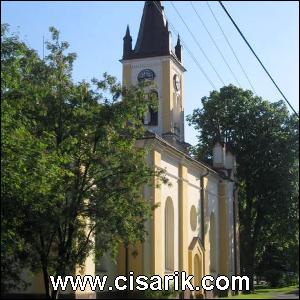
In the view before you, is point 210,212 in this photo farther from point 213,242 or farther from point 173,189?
point 173,189

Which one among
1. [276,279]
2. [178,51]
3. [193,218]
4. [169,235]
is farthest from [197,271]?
[178,51]

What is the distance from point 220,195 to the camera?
3834 cm

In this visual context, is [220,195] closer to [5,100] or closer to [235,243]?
[235,243]

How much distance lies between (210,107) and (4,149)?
32.6 m

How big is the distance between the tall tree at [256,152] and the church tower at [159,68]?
2573 mm

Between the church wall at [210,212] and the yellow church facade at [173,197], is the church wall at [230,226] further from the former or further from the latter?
the church wall at [210,212]

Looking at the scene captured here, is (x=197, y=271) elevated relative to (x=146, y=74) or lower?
lower

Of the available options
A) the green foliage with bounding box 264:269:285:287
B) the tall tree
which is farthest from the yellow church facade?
the green foliage with bounding box 264:269:285:287

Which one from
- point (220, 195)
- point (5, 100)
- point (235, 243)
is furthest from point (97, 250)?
point (235, 243)

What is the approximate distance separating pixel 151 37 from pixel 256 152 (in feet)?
41.2

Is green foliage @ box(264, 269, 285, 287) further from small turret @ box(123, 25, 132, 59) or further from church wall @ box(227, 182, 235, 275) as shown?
small turret @ box(123, 25, 132, 59)

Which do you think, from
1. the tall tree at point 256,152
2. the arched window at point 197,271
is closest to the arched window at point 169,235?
the arched window at point 197,271

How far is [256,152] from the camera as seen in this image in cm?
4409

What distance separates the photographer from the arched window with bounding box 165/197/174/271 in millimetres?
28328
